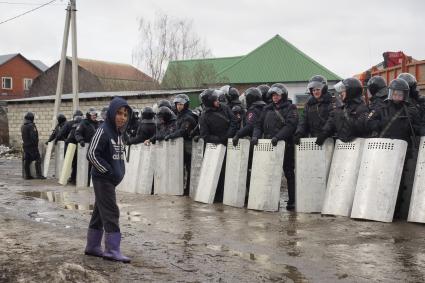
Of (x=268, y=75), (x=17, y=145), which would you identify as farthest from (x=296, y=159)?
(x=268, y=75)

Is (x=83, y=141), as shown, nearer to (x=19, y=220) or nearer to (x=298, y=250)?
(x=19, y=220)

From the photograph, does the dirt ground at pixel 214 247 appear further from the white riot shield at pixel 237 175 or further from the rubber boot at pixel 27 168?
the rubber boot at pixel 27 168

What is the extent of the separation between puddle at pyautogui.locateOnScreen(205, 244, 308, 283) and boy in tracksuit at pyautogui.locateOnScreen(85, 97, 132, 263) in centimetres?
127

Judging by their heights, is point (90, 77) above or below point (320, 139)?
above

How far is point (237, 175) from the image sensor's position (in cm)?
1023

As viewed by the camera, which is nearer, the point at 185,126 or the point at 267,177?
the point at 267,177

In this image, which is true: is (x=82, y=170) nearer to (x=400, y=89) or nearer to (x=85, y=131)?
(x=85, y=131)

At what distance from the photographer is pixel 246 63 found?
143ft

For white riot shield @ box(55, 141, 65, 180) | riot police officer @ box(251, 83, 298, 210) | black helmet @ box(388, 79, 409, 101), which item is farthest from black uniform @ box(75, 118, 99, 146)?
black helmet @ box(388, 79, 409, 101)

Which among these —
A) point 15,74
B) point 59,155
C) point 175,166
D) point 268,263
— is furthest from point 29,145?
point 15,74

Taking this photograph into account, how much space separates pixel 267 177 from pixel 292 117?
3.79 ft

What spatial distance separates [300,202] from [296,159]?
72cm

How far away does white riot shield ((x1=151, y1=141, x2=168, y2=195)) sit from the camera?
1211 cm

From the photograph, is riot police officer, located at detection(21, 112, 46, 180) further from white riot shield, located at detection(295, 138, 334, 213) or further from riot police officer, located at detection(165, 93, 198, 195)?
white riot shield, located at detection(295, 138, 334, 213)
